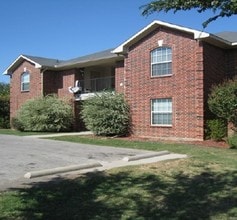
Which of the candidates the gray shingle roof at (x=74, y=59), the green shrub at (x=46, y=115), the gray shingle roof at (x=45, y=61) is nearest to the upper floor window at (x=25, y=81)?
the gray shingle roof at (x=45, y=61)

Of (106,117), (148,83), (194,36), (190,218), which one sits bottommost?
(190,218)

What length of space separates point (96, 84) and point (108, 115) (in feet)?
29.0

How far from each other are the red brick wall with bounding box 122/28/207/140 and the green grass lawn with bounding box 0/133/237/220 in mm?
9077

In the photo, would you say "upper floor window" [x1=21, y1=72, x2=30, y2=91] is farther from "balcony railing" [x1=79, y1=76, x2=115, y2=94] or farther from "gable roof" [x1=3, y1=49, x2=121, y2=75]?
"balcony railing" [x1=79, y1=76, x2=115, y2=94]

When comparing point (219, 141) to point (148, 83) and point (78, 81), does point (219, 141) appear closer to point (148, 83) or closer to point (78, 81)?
point (148, 83)

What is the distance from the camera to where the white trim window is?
68.0 ft

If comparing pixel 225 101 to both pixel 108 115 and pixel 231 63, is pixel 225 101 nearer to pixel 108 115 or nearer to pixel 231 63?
pixel 231 63

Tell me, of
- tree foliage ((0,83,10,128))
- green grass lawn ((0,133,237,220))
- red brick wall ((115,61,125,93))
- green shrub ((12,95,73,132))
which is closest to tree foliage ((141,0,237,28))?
green grass lawn ((0,133,237,220))

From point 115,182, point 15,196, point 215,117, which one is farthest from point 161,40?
point 15,196

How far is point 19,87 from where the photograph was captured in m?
32.6

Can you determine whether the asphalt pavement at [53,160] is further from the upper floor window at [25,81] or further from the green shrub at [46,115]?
the upper floor window at [25,81]

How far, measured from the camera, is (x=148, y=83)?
21.6 meters

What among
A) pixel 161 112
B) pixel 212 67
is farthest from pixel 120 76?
pixel 212 67

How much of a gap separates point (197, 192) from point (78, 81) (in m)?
21.9
